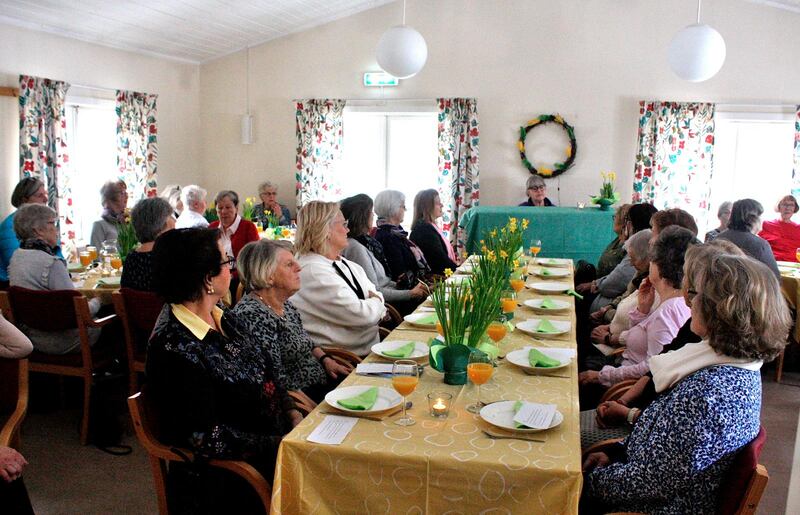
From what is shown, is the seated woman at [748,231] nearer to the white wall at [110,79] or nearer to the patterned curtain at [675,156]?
the patterned curtain at [675,156]

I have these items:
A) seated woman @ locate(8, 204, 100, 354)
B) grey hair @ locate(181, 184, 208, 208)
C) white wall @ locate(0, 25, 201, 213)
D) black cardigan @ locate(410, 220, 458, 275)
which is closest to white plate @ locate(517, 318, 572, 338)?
black cardigan @ locate(410, 220, 458, 275)

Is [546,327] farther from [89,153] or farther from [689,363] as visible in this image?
[89,153]

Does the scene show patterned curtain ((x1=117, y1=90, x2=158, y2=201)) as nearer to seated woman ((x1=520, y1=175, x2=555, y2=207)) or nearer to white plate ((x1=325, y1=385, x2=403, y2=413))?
seated woman ((x1=520, y1=175, x2=555, y2=207))

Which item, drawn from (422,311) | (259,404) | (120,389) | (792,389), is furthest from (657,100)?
(259,404)

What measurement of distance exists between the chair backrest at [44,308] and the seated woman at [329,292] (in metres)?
1.26

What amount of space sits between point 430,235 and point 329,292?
220 cm

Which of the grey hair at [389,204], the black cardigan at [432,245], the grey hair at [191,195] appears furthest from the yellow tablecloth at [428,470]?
the grey hair at [191,195]

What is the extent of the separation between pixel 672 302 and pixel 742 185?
18.8 feet

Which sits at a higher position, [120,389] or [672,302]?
[672,302]

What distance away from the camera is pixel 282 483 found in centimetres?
179

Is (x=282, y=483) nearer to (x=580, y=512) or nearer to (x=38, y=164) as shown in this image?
(x=580, y=512)

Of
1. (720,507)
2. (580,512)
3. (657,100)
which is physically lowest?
(580,512)

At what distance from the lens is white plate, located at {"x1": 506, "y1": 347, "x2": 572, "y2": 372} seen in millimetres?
A: 2373

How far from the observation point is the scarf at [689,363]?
1.77 m
